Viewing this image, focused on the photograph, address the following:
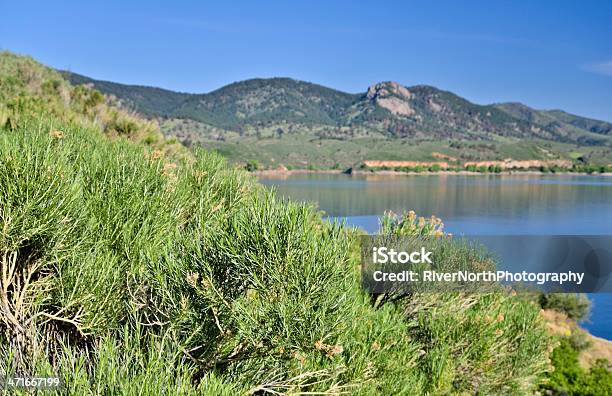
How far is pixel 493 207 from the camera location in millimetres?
54312

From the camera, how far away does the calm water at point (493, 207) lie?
1475 inches

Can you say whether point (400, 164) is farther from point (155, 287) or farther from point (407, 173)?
point (155, 287)

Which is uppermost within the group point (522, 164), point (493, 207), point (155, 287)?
point (522, 164)

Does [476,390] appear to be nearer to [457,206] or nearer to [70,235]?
[70,235]

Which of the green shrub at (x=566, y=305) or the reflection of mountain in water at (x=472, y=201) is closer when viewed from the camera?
the green shrub at (x=566, y=305)

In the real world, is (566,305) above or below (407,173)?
below

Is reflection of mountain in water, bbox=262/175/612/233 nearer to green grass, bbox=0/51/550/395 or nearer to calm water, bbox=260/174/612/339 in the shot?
calm water, bbox=260/174/612/339

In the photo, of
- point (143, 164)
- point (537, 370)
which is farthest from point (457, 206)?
point (143, 164)

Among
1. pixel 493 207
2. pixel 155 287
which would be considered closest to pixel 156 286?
pixel 155 287

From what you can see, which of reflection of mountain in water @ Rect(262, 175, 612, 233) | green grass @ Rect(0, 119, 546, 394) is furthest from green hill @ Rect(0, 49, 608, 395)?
reflection of mountain in water @ Rect(262, 175, 612, 233)

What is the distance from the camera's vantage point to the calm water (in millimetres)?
37469

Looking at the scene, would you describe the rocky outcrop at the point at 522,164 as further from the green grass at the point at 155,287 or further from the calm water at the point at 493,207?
the green grass at the point at 155,287

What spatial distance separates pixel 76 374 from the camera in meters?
2.14

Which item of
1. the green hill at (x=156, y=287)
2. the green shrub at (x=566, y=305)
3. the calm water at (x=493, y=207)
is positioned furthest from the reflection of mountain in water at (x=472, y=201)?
the green hill at (x=156, y=287)
